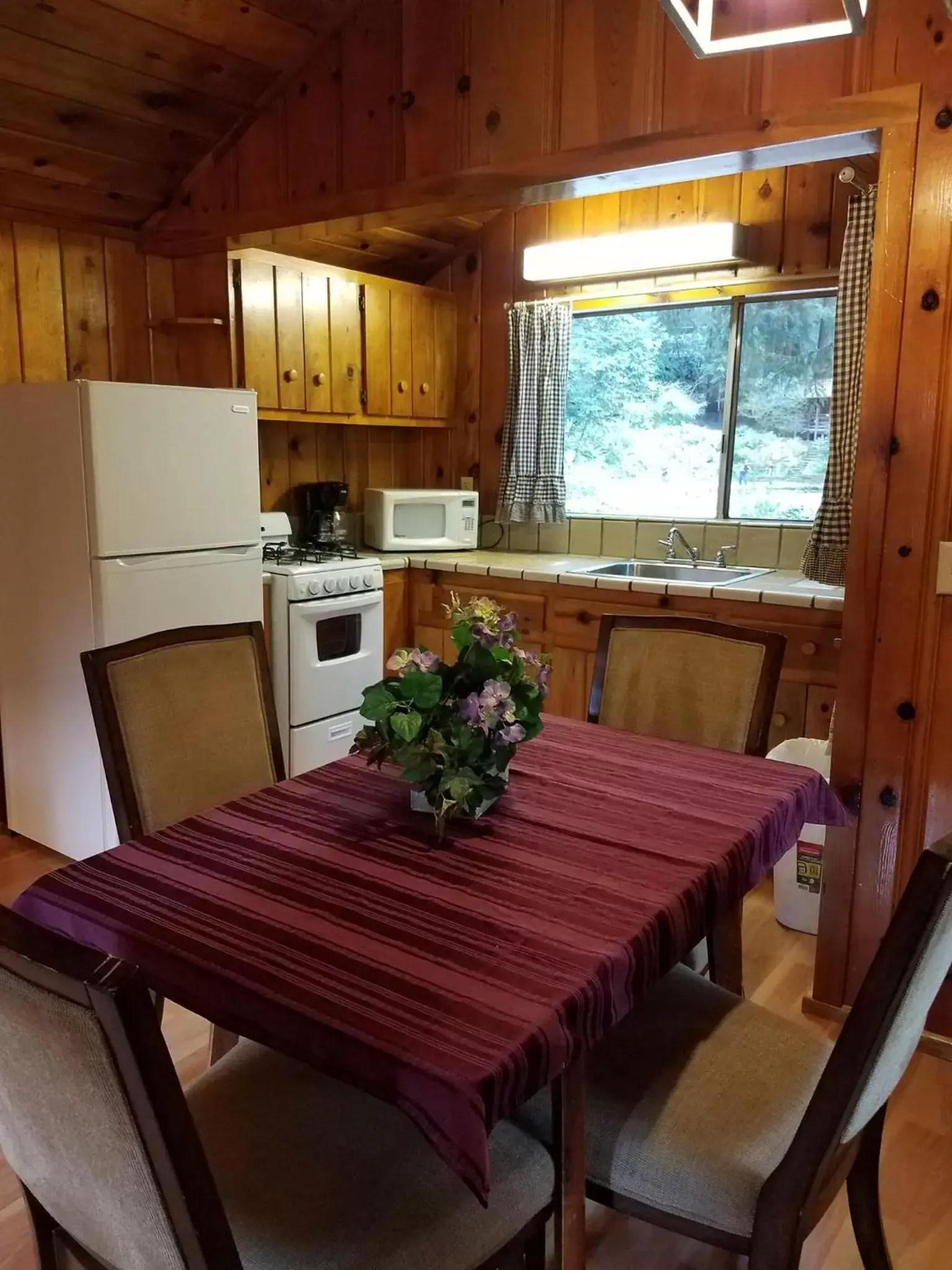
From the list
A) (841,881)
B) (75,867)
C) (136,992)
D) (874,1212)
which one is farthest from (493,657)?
(841,881)

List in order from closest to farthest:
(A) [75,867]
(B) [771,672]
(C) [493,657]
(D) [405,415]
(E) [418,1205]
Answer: (E) [418,1205] < (A) [75,867] < (C) [493,657] < (B) [771,672] < (D) [405,415]

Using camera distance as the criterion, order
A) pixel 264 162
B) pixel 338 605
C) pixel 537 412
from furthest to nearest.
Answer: pixel 537 412 → pixel 338 605 → pixel 264 162

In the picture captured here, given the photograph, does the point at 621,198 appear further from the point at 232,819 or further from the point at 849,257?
the point at 232,819

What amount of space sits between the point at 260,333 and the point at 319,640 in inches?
44.6

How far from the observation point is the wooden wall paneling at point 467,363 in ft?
14.3

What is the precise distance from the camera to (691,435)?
3.94 meters

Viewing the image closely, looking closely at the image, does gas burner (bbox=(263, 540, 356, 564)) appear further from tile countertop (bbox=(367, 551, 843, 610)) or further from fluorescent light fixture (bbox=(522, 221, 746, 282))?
fluorescent light fixture (bbox=(522, 221, 746, 282))

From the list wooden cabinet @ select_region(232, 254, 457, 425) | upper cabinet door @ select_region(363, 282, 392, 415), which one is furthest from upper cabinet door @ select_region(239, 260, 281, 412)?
upper cabinet door @ select_region(363, 282, 392, 415)

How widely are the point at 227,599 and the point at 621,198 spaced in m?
2.21

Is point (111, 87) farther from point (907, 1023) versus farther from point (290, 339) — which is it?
point (907, 1023)

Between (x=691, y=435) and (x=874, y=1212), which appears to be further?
(x=691, y=435)

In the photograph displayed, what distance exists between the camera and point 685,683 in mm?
2248

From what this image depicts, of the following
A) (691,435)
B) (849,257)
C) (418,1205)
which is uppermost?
(849,257)

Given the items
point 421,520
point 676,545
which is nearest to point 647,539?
point 676,545
